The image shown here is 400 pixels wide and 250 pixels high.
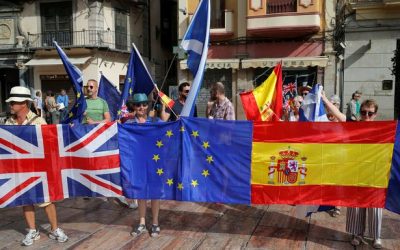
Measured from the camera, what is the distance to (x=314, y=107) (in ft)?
17.3

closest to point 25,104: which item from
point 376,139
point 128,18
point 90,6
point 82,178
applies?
point 82,178

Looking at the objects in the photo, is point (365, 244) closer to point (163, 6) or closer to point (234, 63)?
point (234, 63)

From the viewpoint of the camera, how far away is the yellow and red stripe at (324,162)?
14.6 ft

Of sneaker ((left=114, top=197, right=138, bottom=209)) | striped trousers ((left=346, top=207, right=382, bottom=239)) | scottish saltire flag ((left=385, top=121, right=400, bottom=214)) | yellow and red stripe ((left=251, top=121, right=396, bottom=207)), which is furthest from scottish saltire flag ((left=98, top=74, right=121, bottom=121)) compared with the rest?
scottish saltire flag ((left=385, top=121, right=400, bottom=214))

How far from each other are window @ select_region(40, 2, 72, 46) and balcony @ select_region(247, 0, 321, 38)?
1051cm

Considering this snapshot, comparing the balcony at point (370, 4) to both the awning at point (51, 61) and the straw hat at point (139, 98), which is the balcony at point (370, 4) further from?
the straw hat at point (139, 98)

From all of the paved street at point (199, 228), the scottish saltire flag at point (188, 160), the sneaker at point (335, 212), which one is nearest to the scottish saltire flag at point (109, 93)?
the paved street at point (199, 228)

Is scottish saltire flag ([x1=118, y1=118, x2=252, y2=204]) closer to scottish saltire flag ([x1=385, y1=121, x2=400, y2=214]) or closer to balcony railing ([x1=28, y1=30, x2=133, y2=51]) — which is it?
scottish saltire flag ([x1=385, y1=121, x2=400, y2=214])

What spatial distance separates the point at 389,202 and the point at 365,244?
0.57 m

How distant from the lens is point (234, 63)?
1883 cm

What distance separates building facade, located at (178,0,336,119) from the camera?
57.7 feet

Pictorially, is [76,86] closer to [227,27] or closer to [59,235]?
[59,235]

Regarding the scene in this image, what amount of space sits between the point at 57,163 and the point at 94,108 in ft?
4.68

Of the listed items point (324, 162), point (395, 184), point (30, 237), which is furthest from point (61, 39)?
point (395, 184)
